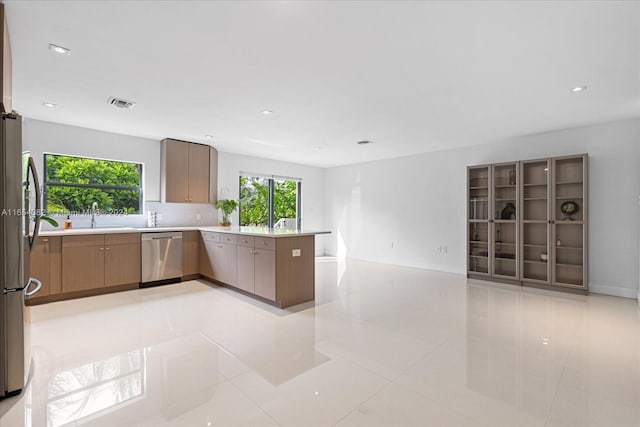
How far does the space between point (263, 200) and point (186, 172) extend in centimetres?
206

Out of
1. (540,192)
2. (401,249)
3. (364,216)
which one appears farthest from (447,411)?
(364,216)

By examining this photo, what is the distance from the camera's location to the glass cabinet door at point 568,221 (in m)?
4.55

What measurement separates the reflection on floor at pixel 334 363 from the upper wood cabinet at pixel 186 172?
6.38 feet

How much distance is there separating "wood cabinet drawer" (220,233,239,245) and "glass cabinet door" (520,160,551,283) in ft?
14.6

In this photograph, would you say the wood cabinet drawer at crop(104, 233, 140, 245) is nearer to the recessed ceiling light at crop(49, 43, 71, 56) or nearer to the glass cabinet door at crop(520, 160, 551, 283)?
the recessed ceiling light at crop(49, 43, 71, 56)

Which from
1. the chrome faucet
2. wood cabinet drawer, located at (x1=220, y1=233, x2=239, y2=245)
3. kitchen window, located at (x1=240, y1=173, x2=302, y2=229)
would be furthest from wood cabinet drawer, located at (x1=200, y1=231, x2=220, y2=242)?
kitchen window, located at (x1=240, y1=173, x2=302, y2=229)

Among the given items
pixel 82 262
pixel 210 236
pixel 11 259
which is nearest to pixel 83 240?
pixel 82 262

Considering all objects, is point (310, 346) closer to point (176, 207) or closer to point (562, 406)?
point (562, 406)

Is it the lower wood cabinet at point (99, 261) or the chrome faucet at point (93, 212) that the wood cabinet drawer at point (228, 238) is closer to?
the lower wood cabinet at point (99, 261)

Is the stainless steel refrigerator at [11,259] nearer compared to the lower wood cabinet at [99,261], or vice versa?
the stainless steel refrigerator at [11,259]

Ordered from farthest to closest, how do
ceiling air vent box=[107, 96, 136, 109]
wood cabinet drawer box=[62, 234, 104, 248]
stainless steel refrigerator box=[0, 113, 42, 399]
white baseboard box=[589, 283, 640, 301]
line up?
white baseboard box=[589, 283, 640, 301] < wood cabinet drawer box=[62, 234, 104, 248] < ceiling air vent box=[107, 96, 136, 109] < stainless steel refrigerator box=[0, 113, 42, 399]

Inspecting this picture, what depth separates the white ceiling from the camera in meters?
1.99

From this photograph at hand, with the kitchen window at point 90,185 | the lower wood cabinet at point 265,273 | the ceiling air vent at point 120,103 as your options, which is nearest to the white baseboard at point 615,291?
the lower wood cabinet at point 265,273

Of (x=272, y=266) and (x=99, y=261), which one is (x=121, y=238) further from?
(x=272, y=266)
